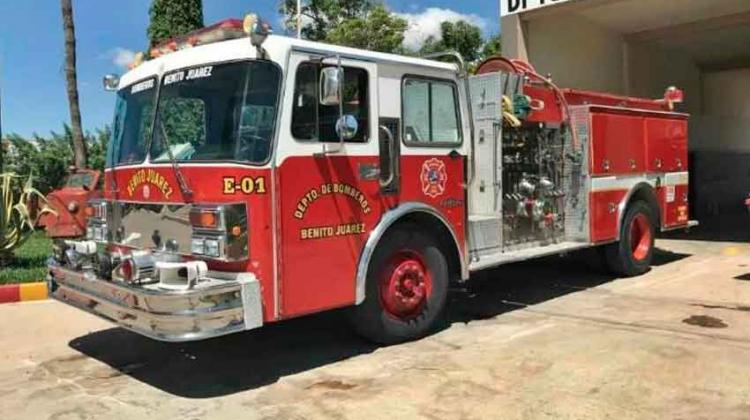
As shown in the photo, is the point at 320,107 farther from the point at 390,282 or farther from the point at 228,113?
the point at 390,282

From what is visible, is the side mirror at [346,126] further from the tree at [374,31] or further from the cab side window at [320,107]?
the tree at [374,31]

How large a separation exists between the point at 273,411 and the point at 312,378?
0.72 meters

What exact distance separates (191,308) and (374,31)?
1938cm

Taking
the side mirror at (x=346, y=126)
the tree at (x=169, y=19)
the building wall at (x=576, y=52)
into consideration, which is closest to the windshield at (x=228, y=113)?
the side mirror at (x=346, y=126)

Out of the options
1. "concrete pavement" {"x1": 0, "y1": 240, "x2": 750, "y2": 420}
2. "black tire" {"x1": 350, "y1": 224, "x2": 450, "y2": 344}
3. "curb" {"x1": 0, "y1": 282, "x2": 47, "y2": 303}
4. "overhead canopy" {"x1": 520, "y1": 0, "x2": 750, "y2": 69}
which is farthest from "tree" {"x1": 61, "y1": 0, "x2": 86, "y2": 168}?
"black tire" {"x1": 350, "y1": 224, "x2": 450, "y2": 344}

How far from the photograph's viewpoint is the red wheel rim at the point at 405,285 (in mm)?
6078

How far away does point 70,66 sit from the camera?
41.3 feet

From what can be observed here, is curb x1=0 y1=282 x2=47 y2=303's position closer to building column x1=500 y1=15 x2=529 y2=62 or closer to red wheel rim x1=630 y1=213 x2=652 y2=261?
red wheel rim x1=630 y1=213 x2=652 y2=261

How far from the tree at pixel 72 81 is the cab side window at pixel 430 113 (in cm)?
827

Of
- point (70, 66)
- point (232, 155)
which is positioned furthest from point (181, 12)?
point (232, 155)

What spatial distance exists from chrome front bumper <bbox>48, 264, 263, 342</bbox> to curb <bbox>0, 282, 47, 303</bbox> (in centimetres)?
407

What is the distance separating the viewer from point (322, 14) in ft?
81.3

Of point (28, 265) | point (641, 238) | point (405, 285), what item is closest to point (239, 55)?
point (405, 285)

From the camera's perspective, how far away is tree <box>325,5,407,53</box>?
22109 millimetres
